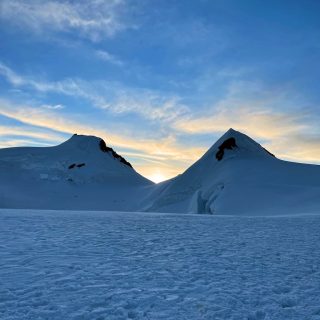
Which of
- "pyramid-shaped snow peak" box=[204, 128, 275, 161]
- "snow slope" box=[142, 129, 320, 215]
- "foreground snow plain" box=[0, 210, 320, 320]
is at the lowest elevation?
"foreground snow plain" box=[0, 210, 320, 320]

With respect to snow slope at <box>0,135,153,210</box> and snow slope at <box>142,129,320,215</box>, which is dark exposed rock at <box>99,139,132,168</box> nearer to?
snow slope at <box>0,135,153,210</box>

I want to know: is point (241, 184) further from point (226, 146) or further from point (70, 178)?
point (70, 178)

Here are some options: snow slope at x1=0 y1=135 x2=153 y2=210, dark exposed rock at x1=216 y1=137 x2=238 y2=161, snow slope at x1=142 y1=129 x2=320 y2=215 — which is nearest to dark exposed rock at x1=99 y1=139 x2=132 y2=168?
snow slope at x1=0 y1=135 x2=153 y2=210

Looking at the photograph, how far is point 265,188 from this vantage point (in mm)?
45656

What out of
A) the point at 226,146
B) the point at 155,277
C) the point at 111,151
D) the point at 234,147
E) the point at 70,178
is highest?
the point at 111,151

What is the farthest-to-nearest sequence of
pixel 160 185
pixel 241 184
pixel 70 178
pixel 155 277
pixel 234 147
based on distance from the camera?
pixel 70 178
pixel 160 185
pixel 234 147
pixel 241 184
pixel 155 277

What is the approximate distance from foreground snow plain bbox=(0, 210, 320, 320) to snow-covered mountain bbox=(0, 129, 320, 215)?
936 inches

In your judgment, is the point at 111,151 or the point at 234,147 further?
the point at 111,151

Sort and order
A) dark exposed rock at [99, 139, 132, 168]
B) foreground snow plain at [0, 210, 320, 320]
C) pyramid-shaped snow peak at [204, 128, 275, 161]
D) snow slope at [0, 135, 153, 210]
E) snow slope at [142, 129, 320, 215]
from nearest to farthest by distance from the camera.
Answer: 1. foreground snow plain at [0, 210, 320, 320]
2. snow slope at [142, 129, 320, 215]
3. pyramid-shaped snow peak at [204, 128, 275, 161]
4. snow slope at [0, 135, 153, 210]
5. dark exposed rock at [99, 139, 132, 168]

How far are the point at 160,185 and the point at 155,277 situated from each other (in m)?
72.0

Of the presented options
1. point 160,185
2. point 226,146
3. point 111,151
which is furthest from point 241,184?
point 111,151

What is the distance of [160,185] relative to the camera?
79000mm

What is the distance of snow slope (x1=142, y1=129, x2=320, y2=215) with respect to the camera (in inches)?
1581

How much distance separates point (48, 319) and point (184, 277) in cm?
301
